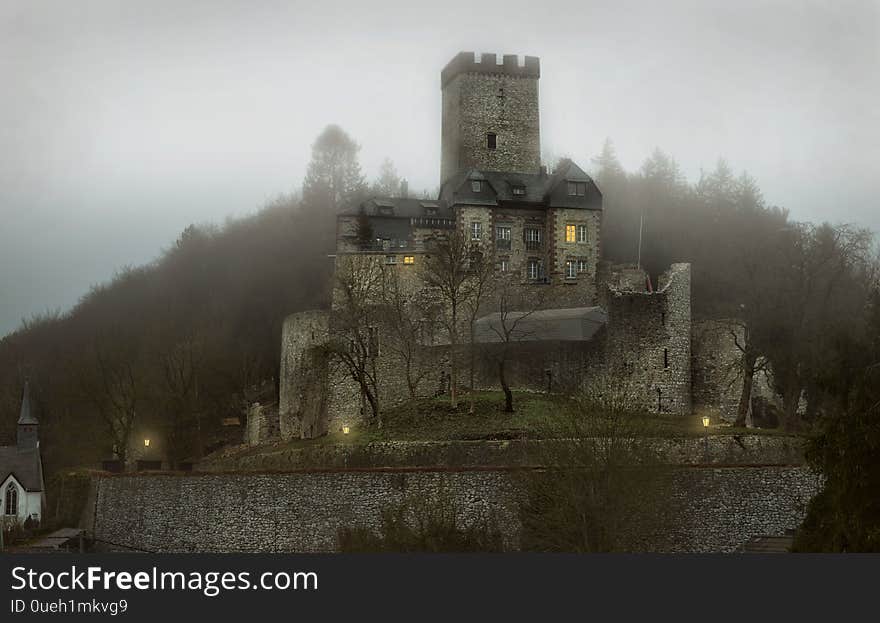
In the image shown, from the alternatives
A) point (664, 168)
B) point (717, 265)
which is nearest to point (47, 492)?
point (717, 265)

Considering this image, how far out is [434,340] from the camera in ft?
196

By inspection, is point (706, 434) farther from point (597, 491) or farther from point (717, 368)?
point (597, 491)

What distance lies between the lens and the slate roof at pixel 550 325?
187 feet

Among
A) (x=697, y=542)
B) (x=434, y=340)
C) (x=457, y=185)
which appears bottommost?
(x=697, y=542)

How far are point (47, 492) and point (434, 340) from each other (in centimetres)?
1611

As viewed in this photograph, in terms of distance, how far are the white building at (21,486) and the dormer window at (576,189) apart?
88.2 ft

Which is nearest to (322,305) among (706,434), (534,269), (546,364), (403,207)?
(403,207)

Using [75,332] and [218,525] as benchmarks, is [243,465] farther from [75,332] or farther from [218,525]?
[75,332]

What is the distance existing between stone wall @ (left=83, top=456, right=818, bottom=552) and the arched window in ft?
28.2

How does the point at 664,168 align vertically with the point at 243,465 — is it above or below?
above

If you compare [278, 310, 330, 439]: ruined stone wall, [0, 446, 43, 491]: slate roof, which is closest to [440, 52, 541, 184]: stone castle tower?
[278, 310, 330, 439]: ruined stone wall

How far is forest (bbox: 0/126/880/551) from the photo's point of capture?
107ft

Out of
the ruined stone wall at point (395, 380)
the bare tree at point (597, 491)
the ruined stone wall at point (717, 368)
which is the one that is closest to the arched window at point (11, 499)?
the ruined stone wall at point (395, 380)

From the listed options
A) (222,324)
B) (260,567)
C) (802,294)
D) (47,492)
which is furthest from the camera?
(222,324)
